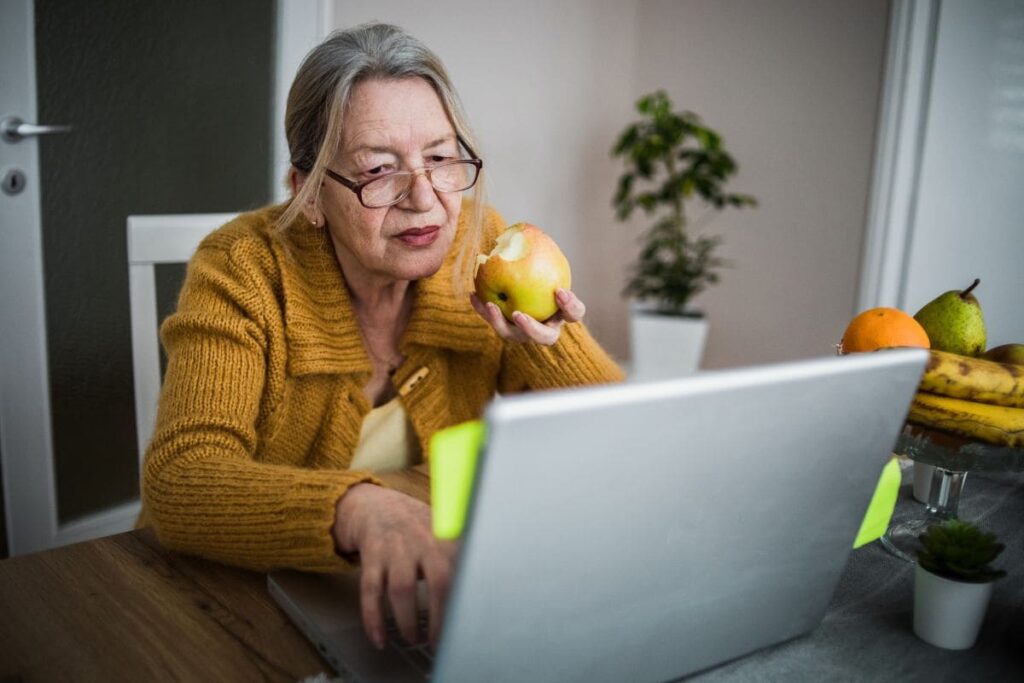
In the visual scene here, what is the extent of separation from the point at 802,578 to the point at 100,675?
0.55m

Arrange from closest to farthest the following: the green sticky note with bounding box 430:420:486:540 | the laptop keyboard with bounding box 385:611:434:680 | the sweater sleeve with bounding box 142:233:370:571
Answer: the green sticky note with bounding box 430:420:486:540, the laptop keyboard with bounding box 385:611:434:680, the sweater sleeve with bounding box 142:233:370:571

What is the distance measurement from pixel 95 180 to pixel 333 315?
1151 mm

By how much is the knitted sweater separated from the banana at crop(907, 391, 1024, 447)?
517mm

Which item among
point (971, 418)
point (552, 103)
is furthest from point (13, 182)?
point (552, 103)

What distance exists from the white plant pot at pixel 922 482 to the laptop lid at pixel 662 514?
1.27 feet

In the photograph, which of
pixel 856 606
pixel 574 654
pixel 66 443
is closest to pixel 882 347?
pixel 856 606

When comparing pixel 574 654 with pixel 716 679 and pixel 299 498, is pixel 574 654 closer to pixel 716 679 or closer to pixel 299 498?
pixel 716 679

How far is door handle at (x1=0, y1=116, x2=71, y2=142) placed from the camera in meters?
1.74

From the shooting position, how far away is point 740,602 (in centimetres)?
61

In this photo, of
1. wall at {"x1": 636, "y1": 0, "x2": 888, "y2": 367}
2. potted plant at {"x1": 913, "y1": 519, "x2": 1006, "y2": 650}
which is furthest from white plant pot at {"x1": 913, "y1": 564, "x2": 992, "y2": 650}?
wall at {"x1": 636, "y1": 0, "x2": 888, "y2": 367}

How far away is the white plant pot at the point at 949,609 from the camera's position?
668mm

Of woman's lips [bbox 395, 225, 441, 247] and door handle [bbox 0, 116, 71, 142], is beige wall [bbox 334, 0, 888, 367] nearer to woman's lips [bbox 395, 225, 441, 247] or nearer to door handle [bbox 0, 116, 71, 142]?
door handle [bbox 0, 116, 71, 142]

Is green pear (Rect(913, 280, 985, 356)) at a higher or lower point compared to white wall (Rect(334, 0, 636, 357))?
lower

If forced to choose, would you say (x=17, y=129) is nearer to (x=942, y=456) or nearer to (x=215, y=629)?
(x=215, y=629)
